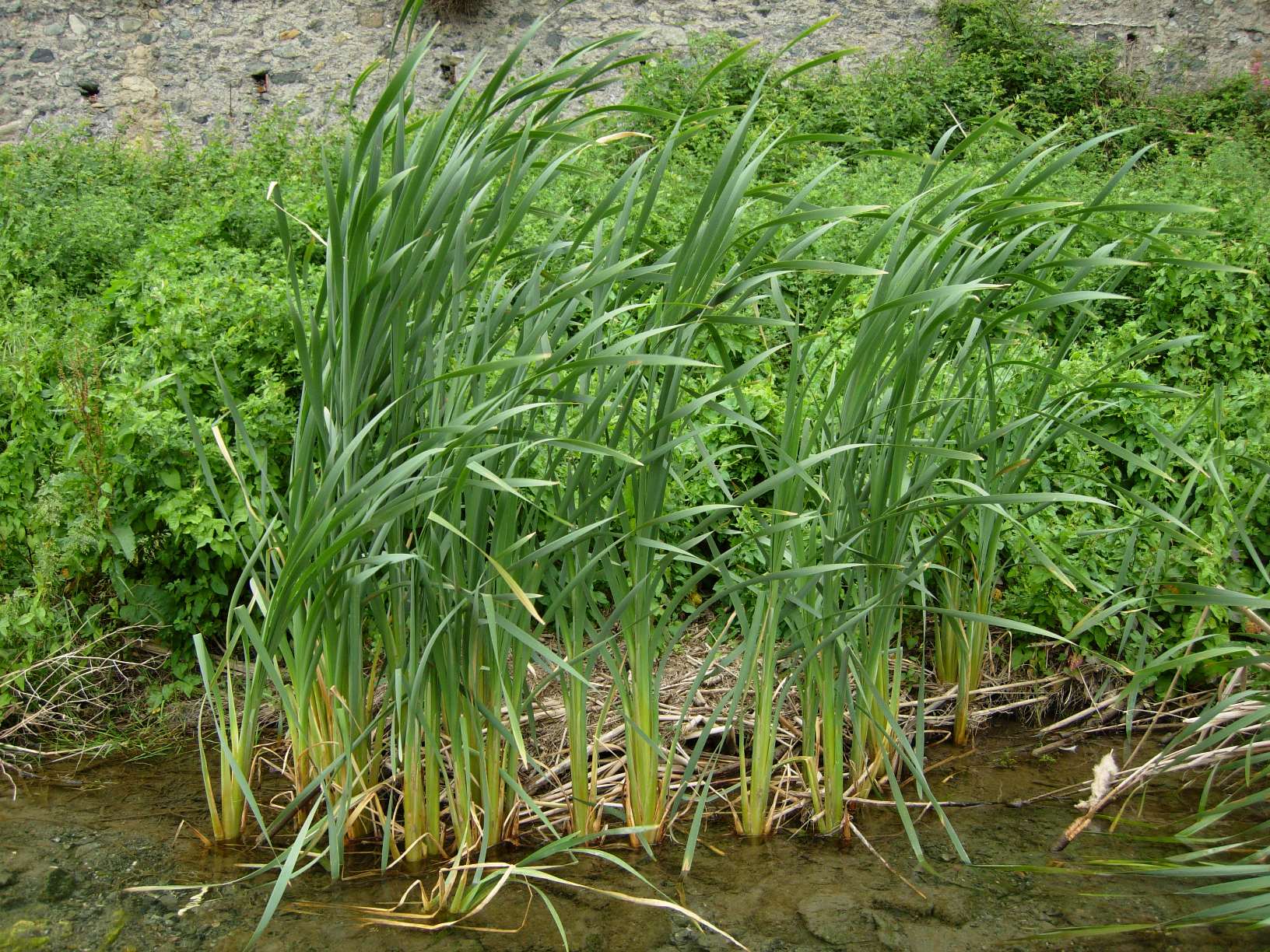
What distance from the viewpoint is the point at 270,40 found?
851cm

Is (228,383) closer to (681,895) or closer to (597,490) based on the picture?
(597,490)

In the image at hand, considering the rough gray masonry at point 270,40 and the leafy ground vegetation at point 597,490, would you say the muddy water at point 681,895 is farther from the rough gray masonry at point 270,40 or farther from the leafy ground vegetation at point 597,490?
the rough gray masonry at point 270,40

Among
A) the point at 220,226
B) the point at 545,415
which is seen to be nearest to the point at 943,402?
the point at 545,415

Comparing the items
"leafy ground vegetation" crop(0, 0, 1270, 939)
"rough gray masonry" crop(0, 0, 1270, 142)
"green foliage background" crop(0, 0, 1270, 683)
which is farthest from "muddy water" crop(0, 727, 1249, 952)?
"rough gray masonry" crop(0, 0, 1270, 142)

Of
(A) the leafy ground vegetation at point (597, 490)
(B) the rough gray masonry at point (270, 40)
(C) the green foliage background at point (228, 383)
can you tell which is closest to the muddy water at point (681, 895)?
(A) the leafy ground vegetation at point (597, 490)

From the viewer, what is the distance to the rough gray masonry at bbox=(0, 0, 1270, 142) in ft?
27.2

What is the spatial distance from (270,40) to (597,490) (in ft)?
26.3

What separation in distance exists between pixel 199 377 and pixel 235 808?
1.40 meters

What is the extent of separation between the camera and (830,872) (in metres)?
2.07

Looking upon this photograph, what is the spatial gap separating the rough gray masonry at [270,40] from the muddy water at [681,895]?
22.9ft

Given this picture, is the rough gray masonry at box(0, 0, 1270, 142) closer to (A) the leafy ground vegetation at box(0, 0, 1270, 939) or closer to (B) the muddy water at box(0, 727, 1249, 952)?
(A) the leafy ground vegetation at box(0, 0, 1270, 939)

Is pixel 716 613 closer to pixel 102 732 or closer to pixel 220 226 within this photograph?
pixel 102 732

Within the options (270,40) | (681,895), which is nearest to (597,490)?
(681,895)

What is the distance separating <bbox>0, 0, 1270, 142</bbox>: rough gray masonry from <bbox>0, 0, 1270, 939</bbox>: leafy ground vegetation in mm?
5088
